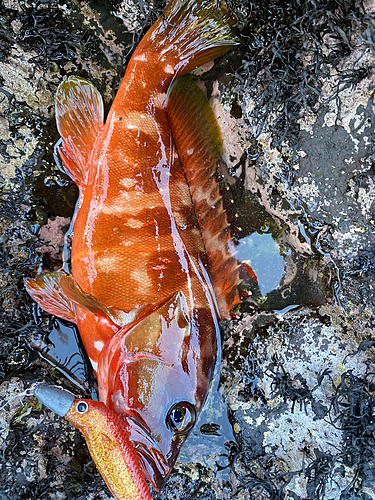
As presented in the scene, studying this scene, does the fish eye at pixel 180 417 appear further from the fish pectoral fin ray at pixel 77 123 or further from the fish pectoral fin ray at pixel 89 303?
the fish pectoral fin ray at pixel 77 123

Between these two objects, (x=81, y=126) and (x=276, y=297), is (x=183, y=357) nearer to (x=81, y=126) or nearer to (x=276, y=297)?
(x=276, y=297)

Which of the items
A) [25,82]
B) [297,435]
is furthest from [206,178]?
[297,435]

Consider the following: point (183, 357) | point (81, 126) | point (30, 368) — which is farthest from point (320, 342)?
point (81, 126)

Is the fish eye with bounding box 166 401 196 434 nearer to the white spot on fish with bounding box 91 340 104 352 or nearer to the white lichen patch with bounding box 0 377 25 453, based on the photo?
the white spot on fish with bounding box 91 340 104 352

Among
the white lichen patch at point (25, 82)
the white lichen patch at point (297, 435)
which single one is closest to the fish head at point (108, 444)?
the white lichen patch at point (297, 435)

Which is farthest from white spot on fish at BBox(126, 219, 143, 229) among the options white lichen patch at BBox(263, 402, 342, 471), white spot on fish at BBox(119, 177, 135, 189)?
white lichen patch at BBox(263, 402, 342, 471)

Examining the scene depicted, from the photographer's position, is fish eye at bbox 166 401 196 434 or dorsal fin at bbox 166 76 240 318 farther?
dorsal fin at bbox 166 76 240 318
